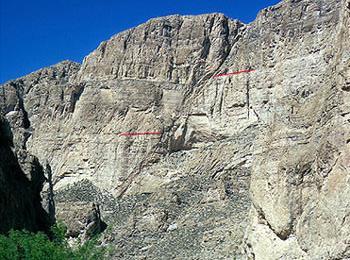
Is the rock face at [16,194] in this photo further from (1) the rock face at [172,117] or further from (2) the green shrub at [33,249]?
(2) the green shrub at [33,249]

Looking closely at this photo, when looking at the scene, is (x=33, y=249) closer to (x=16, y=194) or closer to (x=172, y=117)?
(x=16, y=194)

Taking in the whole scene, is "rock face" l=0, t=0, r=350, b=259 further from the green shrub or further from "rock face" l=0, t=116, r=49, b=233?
the green shrub

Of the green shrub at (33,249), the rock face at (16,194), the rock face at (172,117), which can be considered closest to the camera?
the green shrub at (33,249)

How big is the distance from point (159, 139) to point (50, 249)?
179 feet

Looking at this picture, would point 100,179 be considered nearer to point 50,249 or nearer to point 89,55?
point 89,55

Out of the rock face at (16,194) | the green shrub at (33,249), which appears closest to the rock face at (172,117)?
the rock face at (16,194)

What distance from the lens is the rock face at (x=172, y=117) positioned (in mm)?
65688

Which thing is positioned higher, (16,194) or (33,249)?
(16,194)

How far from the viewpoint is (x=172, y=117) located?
81.5 meters

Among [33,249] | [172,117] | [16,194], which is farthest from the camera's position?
[172,117]

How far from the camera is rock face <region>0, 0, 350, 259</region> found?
65688 mm

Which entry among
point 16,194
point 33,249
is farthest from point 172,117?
point 33,249

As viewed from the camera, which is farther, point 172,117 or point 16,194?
point 172,117

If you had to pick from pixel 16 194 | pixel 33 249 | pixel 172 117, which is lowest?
pixel 33 249
